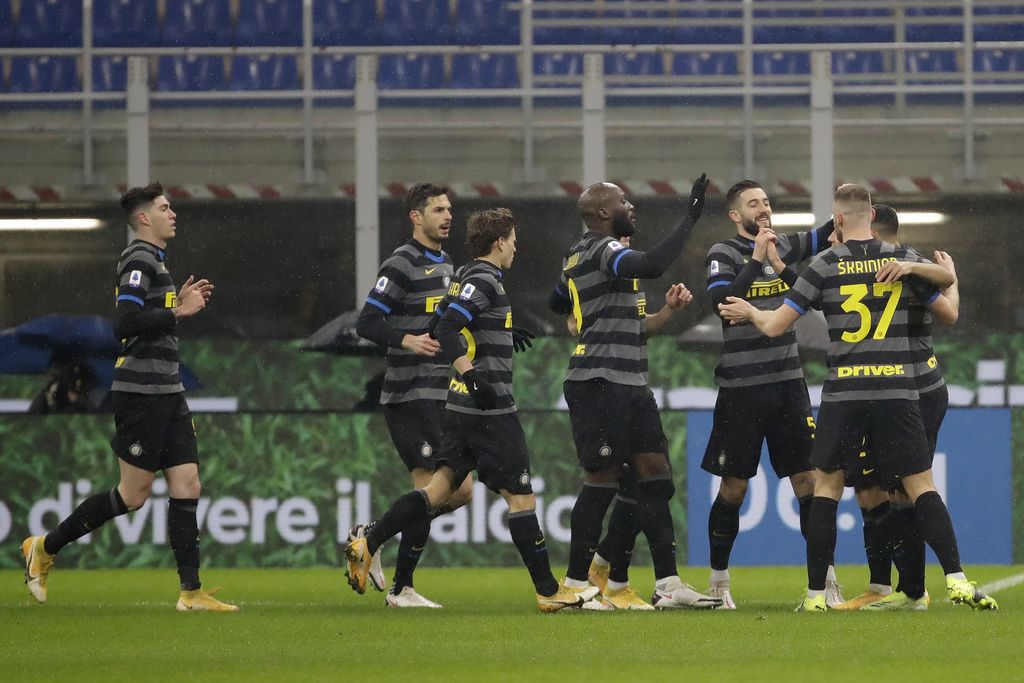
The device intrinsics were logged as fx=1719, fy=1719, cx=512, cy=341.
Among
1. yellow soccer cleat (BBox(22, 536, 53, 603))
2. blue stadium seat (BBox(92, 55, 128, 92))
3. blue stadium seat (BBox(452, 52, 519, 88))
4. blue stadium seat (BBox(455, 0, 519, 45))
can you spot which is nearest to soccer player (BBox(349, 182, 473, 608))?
yellow soccer cleat (BBox(22, 536, 53, 603))

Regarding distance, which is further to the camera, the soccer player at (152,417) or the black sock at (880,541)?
the soccer player at (152,417)

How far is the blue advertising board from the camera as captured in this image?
1048 centimetres

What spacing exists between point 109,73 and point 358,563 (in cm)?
874

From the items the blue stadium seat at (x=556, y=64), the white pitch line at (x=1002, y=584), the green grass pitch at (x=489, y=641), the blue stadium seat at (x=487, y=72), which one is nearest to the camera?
the green grass pitch at (x=489, y=641)

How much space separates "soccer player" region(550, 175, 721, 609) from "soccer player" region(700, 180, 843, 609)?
304 mm

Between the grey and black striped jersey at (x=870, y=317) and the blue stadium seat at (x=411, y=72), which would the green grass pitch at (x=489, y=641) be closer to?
the grey and black striped jersey at (x=870, y=317)

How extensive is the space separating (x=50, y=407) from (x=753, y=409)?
5.55m

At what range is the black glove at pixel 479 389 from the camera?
6648 mm

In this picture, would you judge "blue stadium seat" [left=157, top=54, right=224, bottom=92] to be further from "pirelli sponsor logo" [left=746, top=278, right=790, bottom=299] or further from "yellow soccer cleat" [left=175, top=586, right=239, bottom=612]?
"pirelli sponsor logo" [left=746, top=278, right=790, bottom=299]

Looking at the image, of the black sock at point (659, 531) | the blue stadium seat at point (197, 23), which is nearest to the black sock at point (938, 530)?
the black sock at point (659, 531)

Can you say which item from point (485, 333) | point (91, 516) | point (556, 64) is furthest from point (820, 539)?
point (556, 64)

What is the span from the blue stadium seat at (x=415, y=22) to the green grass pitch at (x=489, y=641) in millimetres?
9093

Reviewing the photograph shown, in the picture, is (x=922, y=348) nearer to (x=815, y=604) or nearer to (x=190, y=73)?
(x=815, y=604)

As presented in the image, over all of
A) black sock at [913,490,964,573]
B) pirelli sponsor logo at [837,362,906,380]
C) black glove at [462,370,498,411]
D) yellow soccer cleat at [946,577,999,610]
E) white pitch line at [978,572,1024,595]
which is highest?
pirelli sponsor logo at [837,362,906,380]
